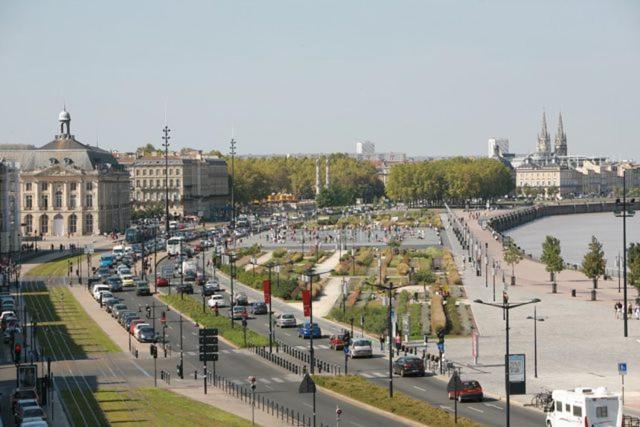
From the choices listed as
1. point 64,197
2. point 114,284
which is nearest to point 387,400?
point 114,284

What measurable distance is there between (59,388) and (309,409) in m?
11.2

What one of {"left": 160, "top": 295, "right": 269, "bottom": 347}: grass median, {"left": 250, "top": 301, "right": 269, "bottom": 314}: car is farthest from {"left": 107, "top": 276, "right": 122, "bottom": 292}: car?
{"left": 250, "top": 301, "right": 269, "bottom": 314}: car

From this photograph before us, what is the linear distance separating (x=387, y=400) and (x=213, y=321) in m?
27.7

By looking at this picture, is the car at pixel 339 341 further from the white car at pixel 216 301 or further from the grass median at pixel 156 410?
the white car at pixel 216 301

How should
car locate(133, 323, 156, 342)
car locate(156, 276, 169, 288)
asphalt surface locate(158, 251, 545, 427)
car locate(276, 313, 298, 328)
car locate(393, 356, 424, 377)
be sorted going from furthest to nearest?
car locate(156, 276, 169, 288) < car locate(276, 313, 298, 328) < car locate(133, 323, 156, 342) < car locate(393, 356, 424, 377) < asphalt surface locate(158, 251, 545, 427)

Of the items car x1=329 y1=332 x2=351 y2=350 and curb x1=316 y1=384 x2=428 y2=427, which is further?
car x1=329 y1=332 x2=351 y2=350

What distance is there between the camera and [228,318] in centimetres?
7444

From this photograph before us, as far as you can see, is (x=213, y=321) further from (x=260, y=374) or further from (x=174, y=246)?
(x=174, y=246)

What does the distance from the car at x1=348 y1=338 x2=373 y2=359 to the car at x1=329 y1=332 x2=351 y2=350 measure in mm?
1734

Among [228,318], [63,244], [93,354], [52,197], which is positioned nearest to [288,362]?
[93,354]

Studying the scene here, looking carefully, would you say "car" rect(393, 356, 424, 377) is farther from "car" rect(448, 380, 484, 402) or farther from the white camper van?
the white camper van

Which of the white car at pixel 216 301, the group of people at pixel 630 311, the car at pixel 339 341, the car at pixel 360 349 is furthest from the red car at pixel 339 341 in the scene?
the white car at pixel 216 301

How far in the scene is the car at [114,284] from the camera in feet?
309

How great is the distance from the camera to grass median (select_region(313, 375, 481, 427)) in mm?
41938
